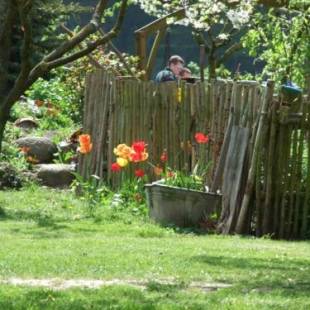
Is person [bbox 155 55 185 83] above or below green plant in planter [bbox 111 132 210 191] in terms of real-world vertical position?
above

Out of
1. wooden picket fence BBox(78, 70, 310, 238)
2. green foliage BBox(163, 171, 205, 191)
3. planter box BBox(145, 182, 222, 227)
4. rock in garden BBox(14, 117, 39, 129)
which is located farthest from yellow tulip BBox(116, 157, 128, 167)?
rock in garden BBox(14, 117, 39, 129)

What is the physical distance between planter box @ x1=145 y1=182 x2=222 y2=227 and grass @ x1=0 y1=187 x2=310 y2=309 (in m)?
0.27

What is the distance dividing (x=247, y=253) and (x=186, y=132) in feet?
13.9

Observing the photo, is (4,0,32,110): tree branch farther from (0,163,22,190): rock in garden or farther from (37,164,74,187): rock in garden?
(37,164,74,187): rock in garden

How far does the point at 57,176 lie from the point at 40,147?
4.91ft

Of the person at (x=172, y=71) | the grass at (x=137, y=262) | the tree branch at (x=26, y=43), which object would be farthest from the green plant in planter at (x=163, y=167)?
the tree branch at (x=26, y=43)

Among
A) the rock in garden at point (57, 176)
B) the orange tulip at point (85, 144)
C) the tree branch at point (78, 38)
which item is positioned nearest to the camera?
the tree branch at point (78, 38)

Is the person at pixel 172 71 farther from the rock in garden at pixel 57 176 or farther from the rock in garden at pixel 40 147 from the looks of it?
the rock in garden at pixel 40 147

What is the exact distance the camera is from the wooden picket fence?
42.2ft

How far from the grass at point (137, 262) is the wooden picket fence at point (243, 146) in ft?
1.99

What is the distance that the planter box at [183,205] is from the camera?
519 inches

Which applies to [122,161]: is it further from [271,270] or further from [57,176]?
[271,270]

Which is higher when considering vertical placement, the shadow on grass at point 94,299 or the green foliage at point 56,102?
the green foliage at point 56,102

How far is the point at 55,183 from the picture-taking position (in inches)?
704
